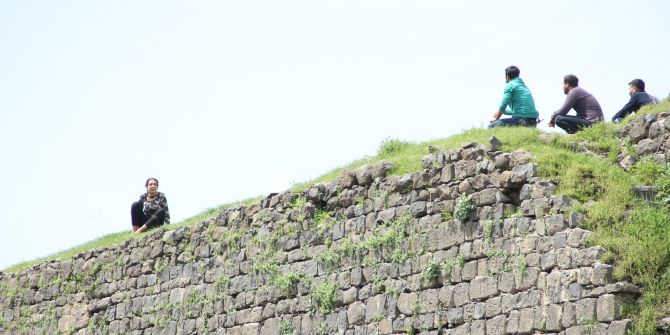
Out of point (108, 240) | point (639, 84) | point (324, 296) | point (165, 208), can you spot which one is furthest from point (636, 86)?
point (108, 240)

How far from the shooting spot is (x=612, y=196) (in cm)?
1655

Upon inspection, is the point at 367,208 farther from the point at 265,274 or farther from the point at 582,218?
the point at 582,218

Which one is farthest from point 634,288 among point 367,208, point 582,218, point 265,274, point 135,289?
point 135,289

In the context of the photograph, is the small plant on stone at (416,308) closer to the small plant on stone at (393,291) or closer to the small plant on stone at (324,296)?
the small plant on stone at (393,291)

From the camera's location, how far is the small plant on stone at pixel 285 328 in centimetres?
2014

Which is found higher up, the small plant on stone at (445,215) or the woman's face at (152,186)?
the woman's face at (152,186)

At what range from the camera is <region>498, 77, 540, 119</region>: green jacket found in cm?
1975

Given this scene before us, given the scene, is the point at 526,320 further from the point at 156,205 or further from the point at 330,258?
the point at 156,205

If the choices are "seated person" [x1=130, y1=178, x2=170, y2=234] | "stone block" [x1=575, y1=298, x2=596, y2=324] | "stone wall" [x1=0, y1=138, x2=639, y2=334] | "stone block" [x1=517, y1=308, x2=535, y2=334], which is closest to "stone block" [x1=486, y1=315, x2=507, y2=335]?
"stone wall" [x1=0, y1=138, x2=639, y2=334]

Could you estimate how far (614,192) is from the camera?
54.4 ft

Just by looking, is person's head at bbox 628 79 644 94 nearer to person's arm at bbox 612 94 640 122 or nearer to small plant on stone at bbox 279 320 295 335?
person's arm at bbox 612 94 640 122

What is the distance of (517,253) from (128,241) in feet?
30.5

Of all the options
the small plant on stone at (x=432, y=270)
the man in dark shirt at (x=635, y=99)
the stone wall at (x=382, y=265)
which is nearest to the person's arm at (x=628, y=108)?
the man in dark shirt at (x=635, y=99)

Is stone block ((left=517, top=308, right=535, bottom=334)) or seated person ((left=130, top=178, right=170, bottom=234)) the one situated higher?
seated person ((left=130, top=178, right=170, bottom=234))
